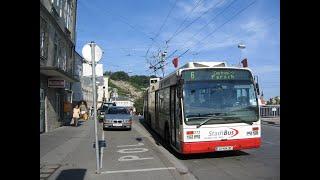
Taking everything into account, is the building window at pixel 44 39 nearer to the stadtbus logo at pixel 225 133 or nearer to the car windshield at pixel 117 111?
the car windshield at pixel 117 111

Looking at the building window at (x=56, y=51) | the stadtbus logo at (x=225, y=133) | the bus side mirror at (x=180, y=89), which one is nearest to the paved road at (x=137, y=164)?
the stadtbus logo at (x=225, y=133)

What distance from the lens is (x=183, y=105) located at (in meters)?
13.5

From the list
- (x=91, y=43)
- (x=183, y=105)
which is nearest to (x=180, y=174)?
(x=183, y=105)

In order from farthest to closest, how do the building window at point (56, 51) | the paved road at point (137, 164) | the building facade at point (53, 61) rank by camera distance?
the building window at point (56, 51) < the building facade at point (53, 61) < the paved road at point (137, 164)

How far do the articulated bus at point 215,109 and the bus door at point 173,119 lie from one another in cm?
13

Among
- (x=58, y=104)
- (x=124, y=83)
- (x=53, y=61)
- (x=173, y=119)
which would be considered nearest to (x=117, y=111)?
(x=58, y=104)

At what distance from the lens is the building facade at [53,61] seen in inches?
1005

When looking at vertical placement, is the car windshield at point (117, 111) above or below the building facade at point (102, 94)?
below

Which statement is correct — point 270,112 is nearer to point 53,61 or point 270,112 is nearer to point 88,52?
point 53,61

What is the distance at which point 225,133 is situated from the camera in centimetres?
1348
